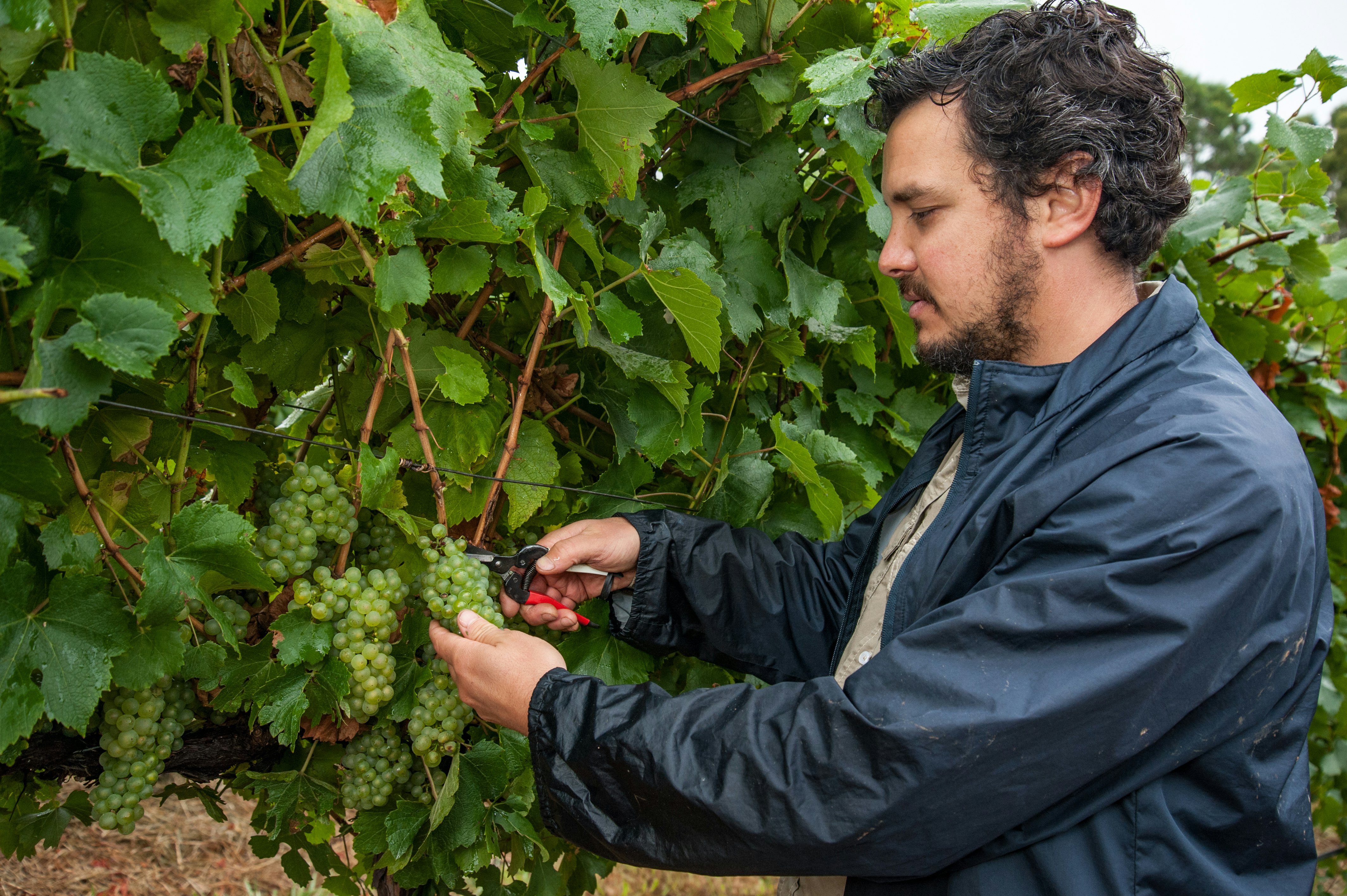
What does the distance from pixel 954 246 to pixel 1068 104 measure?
1.11 ft

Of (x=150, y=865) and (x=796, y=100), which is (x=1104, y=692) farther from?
(x=150, y=865)

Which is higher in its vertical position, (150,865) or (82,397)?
(82,397)

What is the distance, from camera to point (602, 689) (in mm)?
1334

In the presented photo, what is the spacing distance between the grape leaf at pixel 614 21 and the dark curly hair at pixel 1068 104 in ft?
1.68

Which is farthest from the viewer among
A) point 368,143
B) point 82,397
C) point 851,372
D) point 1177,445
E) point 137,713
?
point 851,372

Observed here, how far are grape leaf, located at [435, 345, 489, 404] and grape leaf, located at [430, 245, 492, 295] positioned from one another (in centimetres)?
12

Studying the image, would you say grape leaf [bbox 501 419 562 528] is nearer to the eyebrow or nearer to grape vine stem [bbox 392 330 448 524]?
grape vine stem [bbox 392 330 448 524]

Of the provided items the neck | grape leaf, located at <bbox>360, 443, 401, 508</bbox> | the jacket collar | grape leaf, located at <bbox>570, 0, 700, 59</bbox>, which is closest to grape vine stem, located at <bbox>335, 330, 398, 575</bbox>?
grape leaf, located at <bbox>360, 443, 401, 508</bbox>

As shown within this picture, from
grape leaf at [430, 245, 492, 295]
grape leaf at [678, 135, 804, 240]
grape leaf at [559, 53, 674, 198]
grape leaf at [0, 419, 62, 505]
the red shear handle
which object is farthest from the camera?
grape leaf at [678, 135, 804, 240]

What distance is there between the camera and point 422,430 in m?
1.55

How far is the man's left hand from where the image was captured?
4.47ft

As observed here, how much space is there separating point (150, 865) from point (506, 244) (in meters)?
4.24

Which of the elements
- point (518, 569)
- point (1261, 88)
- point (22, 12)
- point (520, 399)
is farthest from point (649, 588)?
point (1261, 88)

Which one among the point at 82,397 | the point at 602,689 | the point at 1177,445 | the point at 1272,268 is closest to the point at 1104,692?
the point at 1177,445
